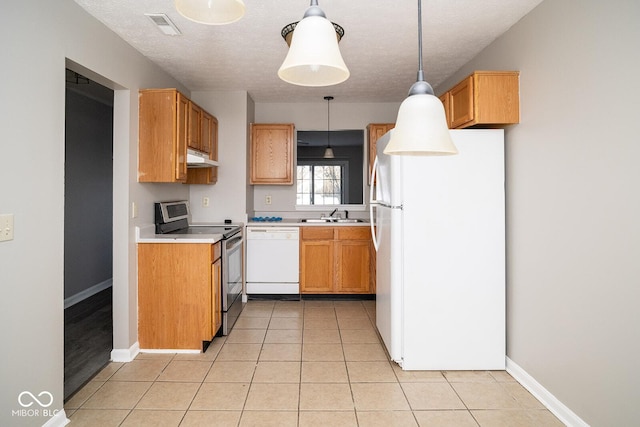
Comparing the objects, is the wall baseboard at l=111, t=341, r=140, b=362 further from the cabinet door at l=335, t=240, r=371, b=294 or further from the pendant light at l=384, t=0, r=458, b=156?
the pendant light at l=384, t=0, r=458, b=156

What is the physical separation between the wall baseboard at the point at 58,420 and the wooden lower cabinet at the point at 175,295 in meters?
0.95

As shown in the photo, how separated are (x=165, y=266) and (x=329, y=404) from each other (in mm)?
1644

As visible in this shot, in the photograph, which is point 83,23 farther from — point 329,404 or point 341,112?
point 341,112

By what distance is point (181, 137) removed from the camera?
3160mm

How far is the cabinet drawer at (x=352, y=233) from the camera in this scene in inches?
178

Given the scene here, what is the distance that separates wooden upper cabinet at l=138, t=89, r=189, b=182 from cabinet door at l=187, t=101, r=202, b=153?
33 centimetres

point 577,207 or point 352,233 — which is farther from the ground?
point 577,207

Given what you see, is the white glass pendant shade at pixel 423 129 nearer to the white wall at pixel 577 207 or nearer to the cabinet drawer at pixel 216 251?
the white wall at pixel 577 207

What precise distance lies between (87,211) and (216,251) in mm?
2323

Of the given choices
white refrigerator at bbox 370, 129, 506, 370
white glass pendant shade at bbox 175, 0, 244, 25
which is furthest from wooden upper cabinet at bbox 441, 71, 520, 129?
white glass pendant shade at bbox 175, 0, 244, 25

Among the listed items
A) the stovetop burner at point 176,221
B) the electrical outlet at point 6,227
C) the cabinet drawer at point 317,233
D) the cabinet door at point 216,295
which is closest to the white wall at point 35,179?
the electrical outlet at point 6,227

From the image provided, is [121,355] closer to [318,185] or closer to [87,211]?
[87,211]

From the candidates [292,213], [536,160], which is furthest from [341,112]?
[536,160]

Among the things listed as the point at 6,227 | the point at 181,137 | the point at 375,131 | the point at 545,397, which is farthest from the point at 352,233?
the point at 6,227
